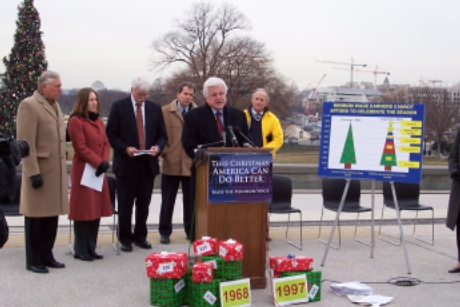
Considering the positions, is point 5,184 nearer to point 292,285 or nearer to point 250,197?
point 250,197

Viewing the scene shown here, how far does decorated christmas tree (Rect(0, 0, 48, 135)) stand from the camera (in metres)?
17.8

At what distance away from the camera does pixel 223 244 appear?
4992 mm

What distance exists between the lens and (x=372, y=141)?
6.39 metres

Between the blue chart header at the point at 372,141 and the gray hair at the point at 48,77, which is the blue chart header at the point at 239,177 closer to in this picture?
the blue chart header at the point at 372,141

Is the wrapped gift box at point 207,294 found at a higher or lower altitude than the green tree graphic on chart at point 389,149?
lower

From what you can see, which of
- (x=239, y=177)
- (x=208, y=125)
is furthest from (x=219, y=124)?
(x=239, y=177)

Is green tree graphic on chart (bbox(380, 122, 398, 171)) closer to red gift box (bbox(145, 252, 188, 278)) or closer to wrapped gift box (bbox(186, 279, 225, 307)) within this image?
wrapped gift box (bbox(186, 279, 225, 307))

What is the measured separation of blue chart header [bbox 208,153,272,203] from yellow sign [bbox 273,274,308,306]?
2.34ft

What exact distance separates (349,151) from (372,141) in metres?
0.26

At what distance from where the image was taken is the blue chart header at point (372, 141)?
626 cm

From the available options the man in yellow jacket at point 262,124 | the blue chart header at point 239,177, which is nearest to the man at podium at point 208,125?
the blue chart header at point 239,177

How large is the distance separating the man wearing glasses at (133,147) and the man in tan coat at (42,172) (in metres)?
0.96

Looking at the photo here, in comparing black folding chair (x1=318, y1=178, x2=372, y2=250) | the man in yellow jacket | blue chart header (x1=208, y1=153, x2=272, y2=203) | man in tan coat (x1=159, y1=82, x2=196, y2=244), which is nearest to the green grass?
man in tan coat (x1=159, y1=82, x2=196, y2=244)

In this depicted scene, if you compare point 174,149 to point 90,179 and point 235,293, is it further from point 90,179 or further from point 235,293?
point 235,293
